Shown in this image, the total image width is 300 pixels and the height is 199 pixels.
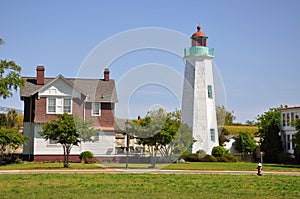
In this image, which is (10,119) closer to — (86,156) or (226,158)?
(86,156)

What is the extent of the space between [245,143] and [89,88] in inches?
908

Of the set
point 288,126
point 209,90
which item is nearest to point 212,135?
point 209,90

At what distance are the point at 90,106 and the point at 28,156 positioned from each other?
25.7ft

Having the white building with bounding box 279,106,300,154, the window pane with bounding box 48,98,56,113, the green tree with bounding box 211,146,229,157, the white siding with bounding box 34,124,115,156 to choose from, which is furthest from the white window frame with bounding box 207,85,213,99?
the window pane with bounding box 48,98,56,113

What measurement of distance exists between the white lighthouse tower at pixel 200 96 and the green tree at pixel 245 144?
9.83m

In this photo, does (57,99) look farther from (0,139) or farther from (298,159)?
(298,159)

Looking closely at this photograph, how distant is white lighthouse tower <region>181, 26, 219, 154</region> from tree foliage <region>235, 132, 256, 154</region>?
9831 millimetres

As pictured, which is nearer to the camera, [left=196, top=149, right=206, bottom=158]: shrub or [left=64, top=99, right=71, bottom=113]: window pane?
[left=64, top=99, right=71, bottom=113]: window pane

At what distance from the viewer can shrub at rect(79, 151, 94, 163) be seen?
45500mm

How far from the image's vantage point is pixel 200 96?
5350 cm

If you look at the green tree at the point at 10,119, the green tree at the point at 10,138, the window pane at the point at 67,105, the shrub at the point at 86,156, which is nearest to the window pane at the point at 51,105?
the window pane at the point at 67,105

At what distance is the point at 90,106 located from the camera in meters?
49.2

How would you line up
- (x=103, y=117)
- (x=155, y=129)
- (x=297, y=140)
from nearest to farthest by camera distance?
(x=155, y=129) < (x=297, y=140) < (x=103, y=117)

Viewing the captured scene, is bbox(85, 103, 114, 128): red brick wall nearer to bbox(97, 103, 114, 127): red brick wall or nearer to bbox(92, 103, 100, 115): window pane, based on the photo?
bbox(97, 103, 114, 127): red brick wall
